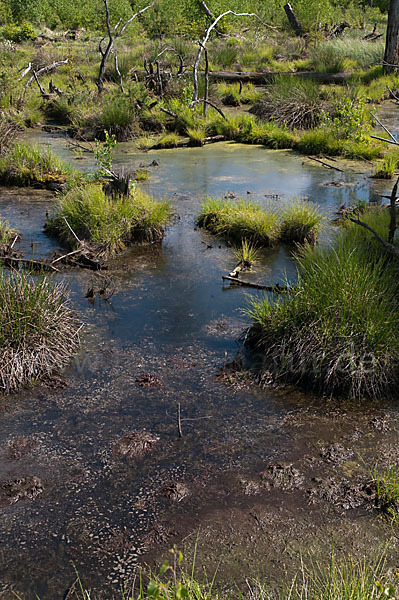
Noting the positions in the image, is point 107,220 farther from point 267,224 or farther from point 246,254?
point 267,224

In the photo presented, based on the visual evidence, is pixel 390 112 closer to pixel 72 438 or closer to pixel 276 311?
pixel 276 311

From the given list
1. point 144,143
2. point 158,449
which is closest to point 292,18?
point 144,143

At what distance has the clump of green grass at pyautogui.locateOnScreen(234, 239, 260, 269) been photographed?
7.03m

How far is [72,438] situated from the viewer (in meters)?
4.14

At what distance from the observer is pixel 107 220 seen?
7484 millimetres

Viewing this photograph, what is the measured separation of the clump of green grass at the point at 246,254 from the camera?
23.1ft

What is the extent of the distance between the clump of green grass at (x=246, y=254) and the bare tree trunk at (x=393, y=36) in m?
13.0

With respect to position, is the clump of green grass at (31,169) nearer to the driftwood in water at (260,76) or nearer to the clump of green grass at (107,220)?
the clump of green grass at (107,220)

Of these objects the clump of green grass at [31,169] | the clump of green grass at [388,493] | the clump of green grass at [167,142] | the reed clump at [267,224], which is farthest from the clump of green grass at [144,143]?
the clump of green grass at [388,493]

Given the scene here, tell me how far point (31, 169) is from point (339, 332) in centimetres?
683

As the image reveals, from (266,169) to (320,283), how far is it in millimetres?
6412

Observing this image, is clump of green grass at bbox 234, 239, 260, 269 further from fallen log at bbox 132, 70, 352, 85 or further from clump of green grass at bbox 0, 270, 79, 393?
fallen log at bbox 132, 70, 352, 85

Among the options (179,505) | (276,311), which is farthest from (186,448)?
(276,311)

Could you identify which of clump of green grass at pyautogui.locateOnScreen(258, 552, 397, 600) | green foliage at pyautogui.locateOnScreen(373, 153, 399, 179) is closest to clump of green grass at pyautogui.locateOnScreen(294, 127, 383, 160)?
green foliage at pyautogui.locateOnScreen(373, 153, 399, 179)
